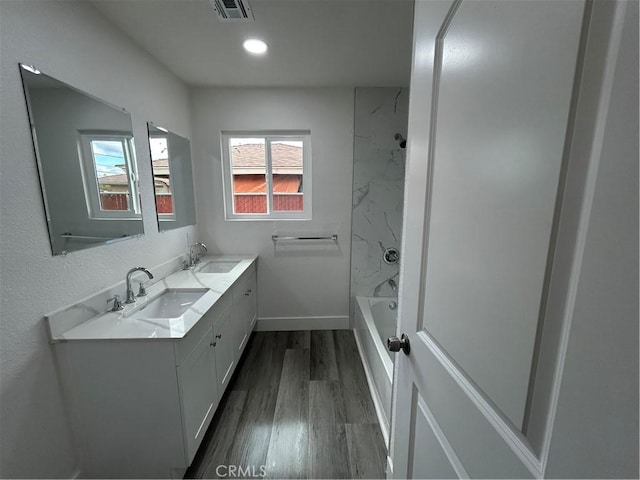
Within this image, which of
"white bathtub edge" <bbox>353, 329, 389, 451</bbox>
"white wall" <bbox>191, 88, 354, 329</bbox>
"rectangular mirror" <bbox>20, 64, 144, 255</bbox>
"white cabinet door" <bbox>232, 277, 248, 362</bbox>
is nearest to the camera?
"rectangular mirror" <bbox>20, 64, 144, 255</bbox>

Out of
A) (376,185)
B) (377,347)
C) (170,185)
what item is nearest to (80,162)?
(170,185)

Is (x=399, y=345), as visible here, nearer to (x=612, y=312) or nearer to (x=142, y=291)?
(x=612, y=312)

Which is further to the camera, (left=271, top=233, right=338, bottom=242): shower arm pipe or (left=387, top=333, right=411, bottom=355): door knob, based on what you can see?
(left=271, top=233, right=338, bottom=242): shower arm pipe

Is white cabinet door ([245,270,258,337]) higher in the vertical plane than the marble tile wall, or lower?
lower

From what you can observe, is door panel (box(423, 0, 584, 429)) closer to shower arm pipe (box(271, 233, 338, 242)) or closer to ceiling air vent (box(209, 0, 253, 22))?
ceiling air vent (box(209, 0, 253, 22))

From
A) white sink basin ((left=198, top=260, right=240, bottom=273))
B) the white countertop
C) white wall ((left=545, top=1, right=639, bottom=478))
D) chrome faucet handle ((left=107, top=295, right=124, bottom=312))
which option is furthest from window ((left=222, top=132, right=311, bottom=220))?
white wall ((left=545, top=1, right=639, bottom=478))

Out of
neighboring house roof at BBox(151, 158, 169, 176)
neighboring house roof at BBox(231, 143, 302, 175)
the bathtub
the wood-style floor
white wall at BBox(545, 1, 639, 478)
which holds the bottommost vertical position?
the wood-style floor

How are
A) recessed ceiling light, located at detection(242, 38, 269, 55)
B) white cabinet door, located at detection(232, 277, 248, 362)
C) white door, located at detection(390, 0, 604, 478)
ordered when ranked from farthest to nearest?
white cabinet door, located at detection(232, 277, 248, 362) → recessed ceiling light, located at detection(242, 38, 269, 55) → white door, located at detection(390, 0, 604, 478)

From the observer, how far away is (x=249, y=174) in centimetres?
274

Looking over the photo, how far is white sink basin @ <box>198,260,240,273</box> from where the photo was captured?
7.88ft

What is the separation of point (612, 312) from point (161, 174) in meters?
2.42

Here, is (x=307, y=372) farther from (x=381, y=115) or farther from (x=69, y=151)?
(x=381, y=115)

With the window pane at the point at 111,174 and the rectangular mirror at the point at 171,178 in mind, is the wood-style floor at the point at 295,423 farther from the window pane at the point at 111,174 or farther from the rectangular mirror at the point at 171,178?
the window pane at the point at 111,174

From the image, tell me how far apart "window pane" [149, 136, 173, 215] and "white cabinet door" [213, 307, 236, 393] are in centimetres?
98
